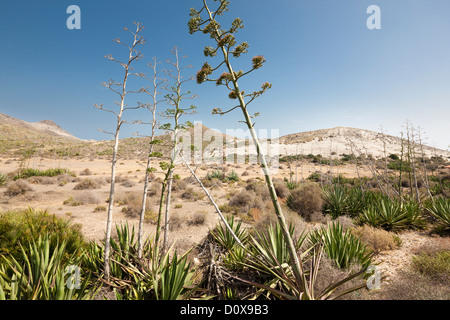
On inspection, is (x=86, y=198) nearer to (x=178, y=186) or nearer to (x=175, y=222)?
(x=178, y=186)

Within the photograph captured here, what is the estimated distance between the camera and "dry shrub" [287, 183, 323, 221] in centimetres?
990

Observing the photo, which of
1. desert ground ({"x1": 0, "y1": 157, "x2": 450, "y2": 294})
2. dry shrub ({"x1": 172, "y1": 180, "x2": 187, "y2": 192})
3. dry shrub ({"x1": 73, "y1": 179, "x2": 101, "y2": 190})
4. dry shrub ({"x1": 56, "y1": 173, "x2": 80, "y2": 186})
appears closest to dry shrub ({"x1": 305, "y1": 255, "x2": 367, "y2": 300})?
desert ground ({"x1": 0, "y1": 157, "x2": 450, "y2": 294})

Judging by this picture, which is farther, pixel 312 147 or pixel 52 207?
pixel 312 147

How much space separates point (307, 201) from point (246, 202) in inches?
154

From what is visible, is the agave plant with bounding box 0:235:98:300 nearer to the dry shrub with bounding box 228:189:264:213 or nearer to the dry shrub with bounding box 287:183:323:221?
the dry shrub with bounding box 287:183:323:221

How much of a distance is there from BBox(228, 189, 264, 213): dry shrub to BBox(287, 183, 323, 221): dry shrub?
2098 mm

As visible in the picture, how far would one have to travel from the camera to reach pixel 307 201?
10109 millimetres
